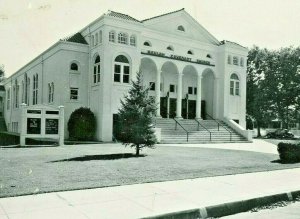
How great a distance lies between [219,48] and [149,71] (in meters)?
8.52

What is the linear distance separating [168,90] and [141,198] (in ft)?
95.1

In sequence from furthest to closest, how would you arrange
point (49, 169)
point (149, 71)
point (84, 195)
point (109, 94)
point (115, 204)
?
point (149, 71) → point (109, 94) → point (49, 169) → point (84, 195) → point (115, 204)

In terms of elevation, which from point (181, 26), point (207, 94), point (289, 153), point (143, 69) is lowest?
point (289, 153)

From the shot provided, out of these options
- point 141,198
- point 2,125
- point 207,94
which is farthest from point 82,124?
point 2,125

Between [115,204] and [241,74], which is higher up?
[241,74]

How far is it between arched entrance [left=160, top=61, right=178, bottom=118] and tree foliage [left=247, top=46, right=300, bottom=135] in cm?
1616

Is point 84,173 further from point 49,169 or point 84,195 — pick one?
point 84,195

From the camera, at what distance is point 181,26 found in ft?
112

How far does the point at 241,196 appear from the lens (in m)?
7.55

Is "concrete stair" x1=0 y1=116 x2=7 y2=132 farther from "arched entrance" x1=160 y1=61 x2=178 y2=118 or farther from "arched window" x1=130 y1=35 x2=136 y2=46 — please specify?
"arched window" x1=130 y1=35 x2=136 y2=46

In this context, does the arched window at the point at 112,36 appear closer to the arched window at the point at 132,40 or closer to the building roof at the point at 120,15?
the building roof at the point at 120,15

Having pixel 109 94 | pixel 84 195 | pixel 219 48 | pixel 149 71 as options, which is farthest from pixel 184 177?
pixel 219 48

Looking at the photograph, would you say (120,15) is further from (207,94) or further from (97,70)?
(207,94)

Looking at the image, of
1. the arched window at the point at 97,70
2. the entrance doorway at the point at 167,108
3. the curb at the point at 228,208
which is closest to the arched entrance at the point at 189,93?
the entrance doorway at the point at 167,108
